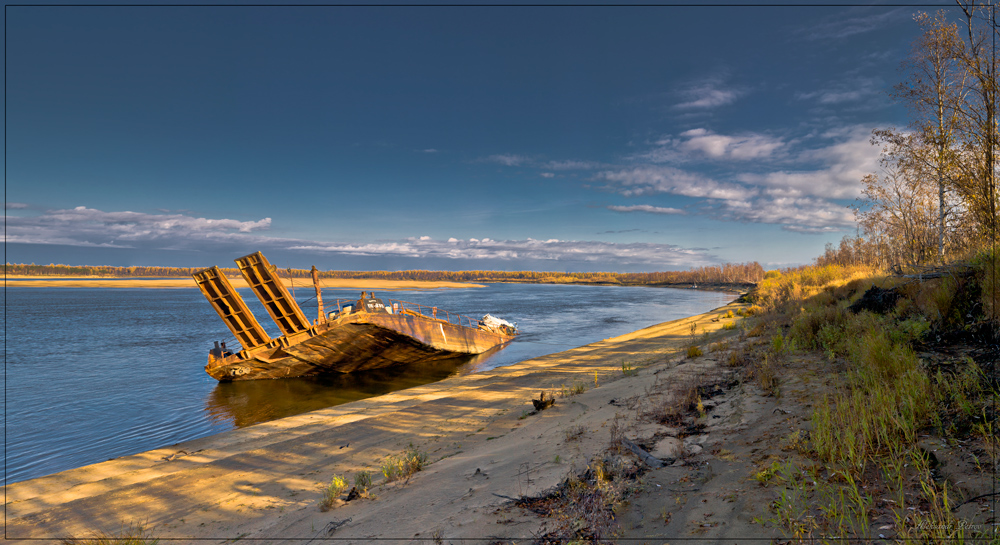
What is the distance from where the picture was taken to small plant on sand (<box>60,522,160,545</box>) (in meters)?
4.94

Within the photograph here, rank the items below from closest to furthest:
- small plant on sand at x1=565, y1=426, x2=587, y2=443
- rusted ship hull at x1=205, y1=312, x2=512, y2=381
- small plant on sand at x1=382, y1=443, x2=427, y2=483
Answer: small plant on sand at x1=382, y1=443, x2=427, y2=483, small plant on sand at x1=565, y1=426, x2=587, y2=443, rusted ship hull at x1=205, y1=312, x2=512, y2=381

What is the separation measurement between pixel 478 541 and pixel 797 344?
9.66 metres

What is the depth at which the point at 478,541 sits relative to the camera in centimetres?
387

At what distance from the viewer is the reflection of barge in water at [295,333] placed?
1634cm

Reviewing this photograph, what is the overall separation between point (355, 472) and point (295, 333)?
11.1m

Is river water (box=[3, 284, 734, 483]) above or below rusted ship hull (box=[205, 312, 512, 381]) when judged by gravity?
below

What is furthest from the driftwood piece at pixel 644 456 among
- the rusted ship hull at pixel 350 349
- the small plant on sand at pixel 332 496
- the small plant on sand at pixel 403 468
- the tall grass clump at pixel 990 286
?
the rusted ship hull at pixel 350 349

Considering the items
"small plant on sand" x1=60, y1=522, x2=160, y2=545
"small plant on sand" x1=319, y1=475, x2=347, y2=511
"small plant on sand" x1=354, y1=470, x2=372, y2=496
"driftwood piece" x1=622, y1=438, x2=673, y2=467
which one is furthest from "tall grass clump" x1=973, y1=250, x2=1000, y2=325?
"small plant on sand" x1=60, y1=522, x2=160, y2=545

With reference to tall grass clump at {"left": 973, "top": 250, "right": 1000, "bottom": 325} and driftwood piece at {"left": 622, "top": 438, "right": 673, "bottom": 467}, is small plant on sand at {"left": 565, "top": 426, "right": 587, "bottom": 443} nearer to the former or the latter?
driftwood piece at {"left": 622, "top": 438, "right": 673, "bottom": 467}

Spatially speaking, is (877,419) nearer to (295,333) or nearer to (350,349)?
(295,333)

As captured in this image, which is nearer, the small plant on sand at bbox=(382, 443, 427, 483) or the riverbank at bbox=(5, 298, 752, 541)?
the riverbank at bbox=(5, 298, 752, 541)

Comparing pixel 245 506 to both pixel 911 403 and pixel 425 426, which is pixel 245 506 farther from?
pixel 911 403

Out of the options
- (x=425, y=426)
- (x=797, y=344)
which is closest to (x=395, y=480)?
(x=425, y=426)

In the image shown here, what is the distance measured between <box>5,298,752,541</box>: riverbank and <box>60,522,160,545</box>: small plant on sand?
0.77ft
